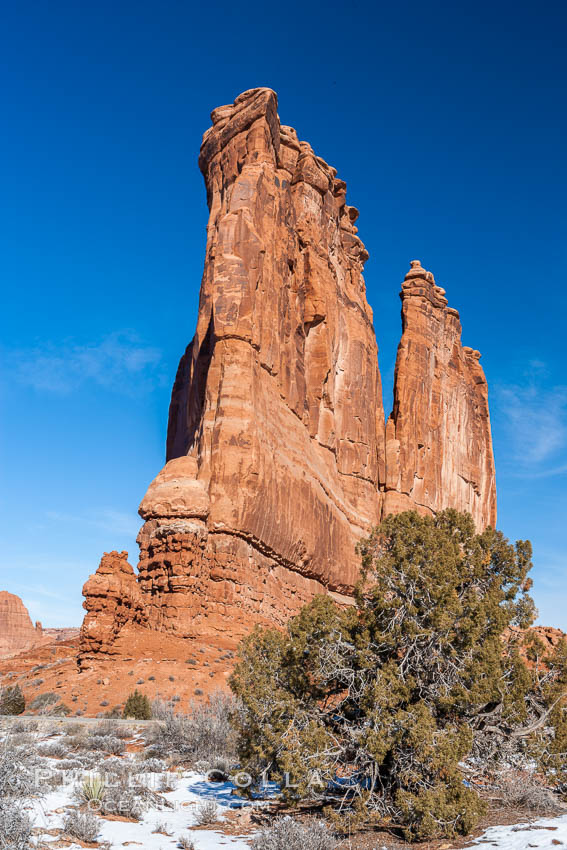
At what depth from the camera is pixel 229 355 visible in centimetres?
2844

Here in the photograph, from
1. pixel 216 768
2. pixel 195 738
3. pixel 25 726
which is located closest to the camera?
pixel 216 768

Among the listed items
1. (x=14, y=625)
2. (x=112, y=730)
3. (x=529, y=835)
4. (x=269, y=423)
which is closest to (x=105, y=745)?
(x=112, y=730)

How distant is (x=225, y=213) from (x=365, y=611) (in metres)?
25.7

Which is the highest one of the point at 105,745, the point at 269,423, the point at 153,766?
the point at 269,423

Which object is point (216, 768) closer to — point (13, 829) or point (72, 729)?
point (72, 729)

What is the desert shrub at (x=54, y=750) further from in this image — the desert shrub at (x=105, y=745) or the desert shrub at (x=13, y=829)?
the desert shrub at (x=13, y=829)

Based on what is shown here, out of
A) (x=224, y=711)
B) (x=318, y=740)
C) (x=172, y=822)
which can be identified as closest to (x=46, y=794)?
(x=172, y=822)

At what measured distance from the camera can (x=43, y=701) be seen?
62.6 ft

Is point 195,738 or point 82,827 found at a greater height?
point 195,738

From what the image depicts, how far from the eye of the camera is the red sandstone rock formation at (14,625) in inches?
2303

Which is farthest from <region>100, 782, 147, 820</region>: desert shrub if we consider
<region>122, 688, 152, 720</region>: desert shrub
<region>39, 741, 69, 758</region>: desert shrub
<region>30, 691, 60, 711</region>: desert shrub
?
<region>30, 691, 60, 711</region>: desert shrub

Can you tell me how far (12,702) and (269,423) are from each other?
51.2 ft

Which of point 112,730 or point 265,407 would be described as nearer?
point 112,730

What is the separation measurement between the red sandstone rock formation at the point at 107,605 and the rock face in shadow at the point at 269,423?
50mm
